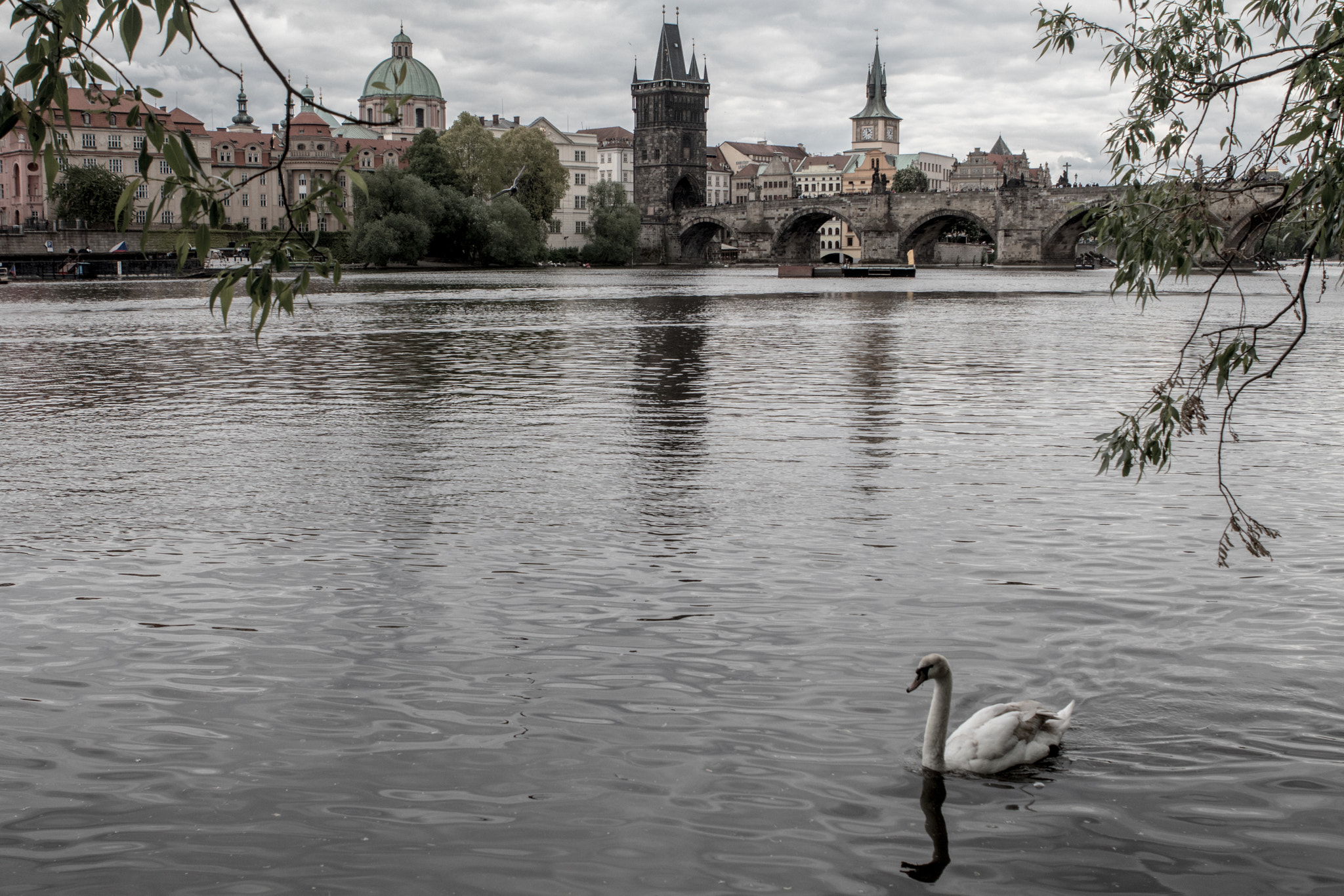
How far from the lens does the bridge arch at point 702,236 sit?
152 m

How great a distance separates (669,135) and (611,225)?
45009 mm

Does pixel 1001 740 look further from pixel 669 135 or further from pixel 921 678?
pixel 669 135

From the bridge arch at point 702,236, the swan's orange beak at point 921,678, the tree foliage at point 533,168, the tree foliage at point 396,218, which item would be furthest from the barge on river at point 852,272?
the swan's orange beak at point 921,678

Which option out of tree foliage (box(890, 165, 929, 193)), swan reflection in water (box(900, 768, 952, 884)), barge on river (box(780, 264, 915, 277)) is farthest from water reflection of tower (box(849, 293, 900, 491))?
tree foliage (box(890, 165, 929, 193))

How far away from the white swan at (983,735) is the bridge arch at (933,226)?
399 feet

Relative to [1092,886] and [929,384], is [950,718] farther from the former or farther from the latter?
[929,384]

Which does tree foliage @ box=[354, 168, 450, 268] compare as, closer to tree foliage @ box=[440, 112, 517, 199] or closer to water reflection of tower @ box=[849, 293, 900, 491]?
tree foliage @ box=[440, 112, 517, 199]

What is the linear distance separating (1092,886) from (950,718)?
5.30ft

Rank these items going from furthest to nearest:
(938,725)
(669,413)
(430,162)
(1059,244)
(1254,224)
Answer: (1059,244)
(430,162)
(669,413)
(1254,224)
(938,725)

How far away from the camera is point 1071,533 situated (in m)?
10.1

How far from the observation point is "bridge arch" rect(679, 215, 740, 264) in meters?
152

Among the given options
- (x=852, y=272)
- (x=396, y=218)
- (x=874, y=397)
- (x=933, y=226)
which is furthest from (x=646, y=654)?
(x=933, y=226)

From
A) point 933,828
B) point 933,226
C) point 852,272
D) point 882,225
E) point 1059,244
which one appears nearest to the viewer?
point 933,828

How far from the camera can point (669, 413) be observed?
1788 centimetres
